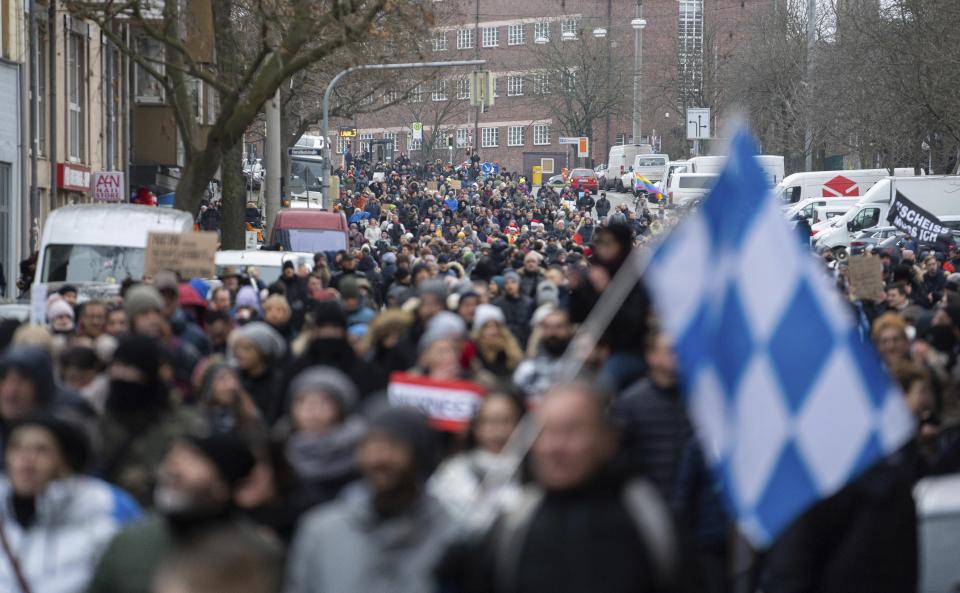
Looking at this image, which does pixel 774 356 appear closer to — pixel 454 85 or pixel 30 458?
pixel 30 458

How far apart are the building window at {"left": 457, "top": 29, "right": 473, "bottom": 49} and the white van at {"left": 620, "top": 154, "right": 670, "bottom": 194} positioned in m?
29.3

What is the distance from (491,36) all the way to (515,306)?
9806 centimetres

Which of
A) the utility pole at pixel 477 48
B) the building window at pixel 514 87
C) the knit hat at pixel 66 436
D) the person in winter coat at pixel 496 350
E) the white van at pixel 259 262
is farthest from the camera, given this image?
the building window at pixel 514 87

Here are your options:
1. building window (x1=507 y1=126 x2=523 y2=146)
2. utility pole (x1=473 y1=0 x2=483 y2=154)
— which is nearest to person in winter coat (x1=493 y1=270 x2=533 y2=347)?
utility pole (x1=473 y1=0 x2=483 y2=154)

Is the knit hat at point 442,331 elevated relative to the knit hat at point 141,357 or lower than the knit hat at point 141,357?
elevated

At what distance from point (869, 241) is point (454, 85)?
49.6m

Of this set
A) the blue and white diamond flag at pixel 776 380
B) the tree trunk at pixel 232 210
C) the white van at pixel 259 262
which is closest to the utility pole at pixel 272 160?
the tree trunk at pixel 232 210

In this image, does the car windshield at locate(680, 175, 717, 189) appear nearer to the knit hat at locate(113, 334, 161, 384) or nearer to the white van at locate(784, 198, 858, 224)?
the white van at locate(784, 198, 858, 224)

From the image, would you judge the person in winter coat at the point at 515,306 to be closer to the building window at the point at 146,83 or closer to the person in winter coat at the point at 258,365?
the person in winter coat at the point at 258,365

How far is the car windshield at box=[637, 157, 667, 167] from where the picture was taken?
84000 millimetres

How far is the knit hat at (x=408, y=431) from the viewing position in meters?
5.20

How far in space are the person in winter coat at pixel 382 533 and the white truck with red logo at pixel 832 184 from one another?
53565mm

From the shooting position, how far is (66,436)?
5.88 meters

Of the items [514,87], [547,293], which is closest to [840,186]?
[547,293]
